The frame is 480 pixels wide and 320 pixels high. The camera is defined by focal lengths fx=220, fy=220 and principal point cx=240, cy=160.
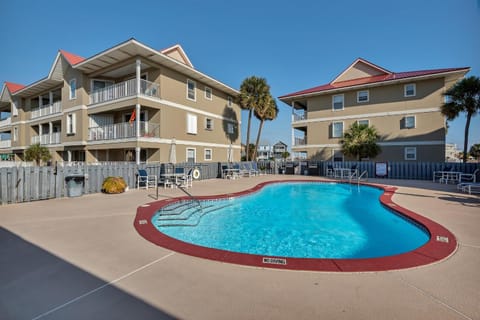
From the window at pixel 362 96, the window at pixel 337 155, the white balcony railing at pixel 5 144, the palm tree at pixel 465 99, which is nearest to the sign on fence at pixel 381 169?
the window at pixel 337 155

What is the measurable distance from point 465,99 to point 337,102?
9705 mm

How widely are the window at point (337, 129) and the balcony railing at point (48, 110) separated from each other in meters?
26.4

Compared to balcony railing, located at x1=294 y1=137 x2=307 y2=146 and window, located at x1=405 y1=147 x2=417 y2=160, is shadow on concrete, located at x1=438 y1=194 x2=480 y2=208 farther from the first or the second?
balcony railing, located at x1=294 y1=137 x2=307 y2=146

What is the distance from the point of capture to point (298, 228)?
6770 millimetres

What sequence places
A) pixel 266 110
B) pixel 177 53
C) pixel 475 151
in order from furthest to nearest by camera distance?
pixel 475 151
pixel 266 110
pixel 177 53

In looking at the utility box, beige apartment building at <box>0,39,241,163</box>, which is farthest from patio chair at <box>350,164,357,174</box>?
the utility box

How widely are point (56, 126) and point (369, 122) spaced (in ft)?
105

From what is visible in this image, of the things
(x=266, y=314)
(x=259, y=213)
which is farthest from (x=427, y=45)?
(x=266, y=314)

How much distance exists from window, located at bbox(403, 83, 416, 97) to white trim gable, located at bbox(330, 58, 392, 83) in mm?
3074

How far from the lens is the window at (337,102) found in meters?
23.2

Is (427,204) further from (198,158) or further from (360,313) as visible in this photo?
(198,158)

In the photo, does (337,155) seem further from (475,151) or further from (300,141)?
(475,151)

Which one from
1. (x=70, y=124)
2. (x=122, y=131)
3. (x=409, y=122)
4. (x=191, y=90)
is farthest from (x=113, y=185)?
(x=409, y=122)

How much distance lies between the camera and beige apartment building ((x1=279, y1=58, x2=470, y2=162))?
1923 centimetres
